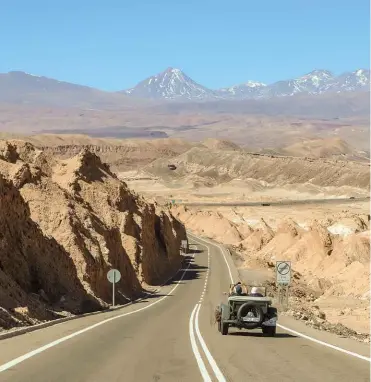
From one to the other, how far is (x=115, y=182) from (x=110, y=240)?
12.9 metres

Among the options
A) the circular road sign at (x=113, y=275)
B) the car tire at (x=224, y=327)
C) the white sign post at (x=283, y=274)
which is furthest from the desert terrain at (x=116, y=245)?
the car tire at (x=224, y=327)

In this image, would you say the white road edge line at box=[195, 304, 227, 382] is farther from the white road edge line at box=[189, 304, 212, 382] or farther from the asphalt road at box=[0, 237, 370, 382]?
the white road edge line at box=[189, 304, 212, 382]

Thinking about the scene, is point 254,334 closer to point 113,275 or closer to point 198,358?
point 198,358

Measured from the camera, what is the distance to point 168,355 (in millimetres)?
16188

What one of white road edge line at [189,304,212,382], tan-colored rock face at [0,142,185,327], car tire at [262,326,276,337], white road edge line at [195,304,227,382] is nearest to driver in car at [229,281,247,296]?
car tire at [262,326,276,337]

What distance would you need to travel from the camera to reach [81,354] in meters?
15.8

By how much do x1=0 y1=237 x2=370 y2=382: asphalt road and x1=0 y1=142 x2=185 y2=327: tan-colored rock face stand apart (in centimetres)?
325

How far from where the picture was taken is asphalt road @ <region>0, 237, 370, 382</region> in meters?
Answer: 13.0

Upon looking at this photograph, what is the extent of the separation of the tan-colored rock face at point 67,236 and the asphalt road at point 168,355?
3253mm

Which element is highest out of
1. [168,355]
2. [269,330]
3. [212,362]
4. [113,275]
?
[212,362]

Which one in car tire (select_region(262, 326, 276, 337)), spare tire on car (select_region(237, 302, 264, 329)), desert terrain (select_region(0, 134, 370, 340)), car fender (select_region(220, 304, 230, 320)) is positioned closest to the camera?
spare tire on car (select_region(237, 302, 264, 329))

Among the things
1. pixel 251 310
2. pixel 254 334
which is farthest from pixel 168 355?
pixel 254 334

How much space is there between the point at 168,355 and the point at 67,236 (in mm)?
21645

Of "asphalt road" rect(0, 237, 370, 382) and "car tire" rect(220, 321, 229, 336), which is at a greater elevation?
"asphalt road" rect(0, 237, 370, 382)
